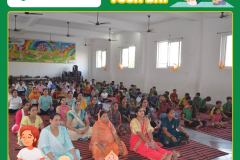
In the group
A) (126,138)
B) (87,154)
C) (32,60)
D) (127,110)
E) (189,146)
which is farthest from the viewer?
(32,60)

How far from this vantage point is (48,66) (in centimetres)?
1320

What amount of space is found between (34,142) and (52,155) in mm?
440

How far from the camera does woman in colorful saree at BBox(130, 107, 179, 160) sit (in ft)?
9.80

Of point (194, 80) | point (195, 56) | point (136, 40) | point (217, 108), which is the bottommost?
point (217, 108)

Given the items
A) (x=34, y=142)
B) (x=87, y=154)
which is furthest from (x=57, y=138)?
(x=87, y=154)

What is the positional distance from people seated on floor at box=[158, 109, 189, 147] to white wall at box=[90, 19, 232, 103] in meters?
3.55

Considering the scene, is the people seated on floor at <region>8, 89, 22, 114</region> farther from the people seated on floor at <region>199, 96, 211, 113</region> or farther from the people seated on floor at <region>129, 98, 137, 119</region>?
the people seated on floor at <region>199, 96, 211, 113</region>

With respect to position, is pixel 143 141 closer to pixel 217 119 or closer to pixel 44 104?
pixel 217 119

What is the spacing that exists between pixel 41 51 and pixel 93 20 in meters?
5.65

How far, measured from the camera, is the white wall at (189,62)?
281 inches

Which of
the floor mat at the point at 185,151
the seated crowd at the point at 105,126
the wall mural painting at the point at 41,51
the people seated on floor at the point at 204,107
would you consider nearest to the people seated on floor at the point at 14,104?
the seated crowd at the point at 105,126

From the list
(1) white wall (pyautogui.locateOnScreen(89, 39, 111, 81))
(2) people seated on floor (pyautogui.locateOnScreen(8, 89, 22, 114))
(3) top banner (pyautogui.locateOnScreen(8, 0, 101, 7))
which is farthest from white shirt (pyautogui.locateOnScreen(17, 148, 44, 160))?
(1) white wall (pyautogui.locateOnScreen(89, 39, 111, 81))

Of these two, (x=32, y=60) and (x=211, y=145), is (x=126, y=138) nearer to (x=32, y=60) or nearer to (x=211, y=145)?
(x=211, y=145)

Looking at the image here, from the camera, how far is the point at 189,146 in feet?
12.2
